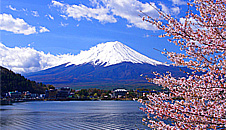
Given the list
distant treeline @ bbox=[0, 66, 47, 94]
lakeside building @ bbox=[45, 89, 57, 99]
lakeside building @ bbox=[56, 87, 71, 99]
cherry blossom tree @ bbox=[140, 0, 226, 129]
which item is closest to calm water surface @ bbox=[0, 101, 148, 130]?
cherry blossom tree @ bbox=[140, 0, 226, 129]

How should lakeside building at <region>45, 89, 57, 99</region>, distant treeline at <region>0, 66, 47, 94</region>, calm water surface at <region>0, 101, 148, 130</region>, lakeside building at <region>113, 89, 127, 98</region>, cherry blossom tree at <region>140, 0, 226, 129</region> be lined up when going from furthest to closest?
lakeside building at <region>45, 89, 57, 99</region>, lakeside building at <region>113, 89, 127, 98</region>, distant treeline at <region>0, 66, 47, 94</region>, calm water surface at <region>0, 101, 148, 130</region>, cherry blossom tree at <region>140, 0, 226, 129</region>

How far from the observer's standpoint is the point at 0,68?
14438cm

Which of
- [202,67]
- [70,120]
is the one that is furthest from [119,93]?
[202,67]

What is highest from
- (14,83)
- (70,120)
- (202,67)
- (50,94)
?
(14,83)

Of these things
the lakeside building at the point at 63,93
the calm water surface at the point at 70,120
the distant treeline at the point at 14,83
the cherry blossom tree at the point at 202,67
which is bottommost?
the calm water surface at the point at 70,120

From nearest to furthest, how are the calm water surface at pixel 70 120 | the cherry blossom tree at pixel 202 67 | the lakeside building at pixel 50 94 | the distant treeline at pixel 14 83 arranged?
the cherry blossom tree at pixel 202 67 < the calm water surface at pixel 70 120 < the distant treeline at pixel 14 83 < the lakeside building at pixel 50 94

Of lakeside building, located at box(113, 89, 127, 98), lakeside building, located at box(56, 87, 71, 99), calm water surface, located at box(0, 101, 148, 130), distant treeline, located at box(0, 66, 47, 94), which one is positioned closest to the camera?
calm water surface, located at box(0, 101, 148, 130)

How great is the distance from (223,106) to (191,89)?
0.56 metres

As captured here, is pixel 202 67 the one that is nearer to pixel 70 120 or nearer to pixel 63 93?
pixel 70 120

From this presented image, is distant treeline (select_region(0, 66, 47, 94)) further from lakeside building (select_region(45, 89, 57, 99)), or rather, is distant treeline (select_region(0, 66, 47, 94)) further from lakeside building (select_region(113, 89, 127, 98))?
lakeside building (select_region(113, 89, 127, 98))

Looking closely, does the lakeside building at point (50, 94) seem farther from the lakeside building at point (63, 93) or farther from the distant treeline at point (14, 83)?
the distant treeline at point (14, 83)

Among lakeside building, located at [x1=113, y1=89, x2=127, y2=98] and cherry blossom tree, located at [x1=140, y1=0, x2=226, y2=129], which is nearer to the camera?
cherry blossom tree, located at [x1=140, y1=0, x2=226, y2=129]

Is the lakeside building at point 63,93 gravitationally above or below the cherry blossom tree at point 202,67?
above

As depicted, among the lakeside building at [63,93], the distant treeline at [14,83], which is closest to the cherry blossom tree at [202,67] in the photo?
the distant treeline at [14,83]
